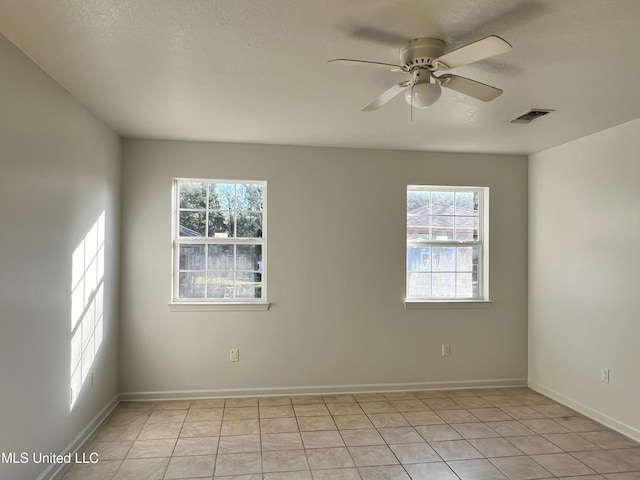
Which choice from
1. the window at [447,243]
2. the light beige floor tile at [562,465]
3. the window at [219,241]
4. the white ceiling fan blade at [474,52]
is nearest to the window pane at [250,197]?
the window at [219,241]

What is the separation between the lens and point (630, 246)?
10.7ft

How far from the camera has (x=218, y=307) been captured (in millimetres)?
3990

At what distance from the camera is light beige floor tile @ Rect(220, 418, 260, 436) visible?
10.6 ft

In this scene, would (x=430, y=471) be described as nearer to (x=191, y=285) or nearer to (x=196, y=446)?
(x=196, y=446)

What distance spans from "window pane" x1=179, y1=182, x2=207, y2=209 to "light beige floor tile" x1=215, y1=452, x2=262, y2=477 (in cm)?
220

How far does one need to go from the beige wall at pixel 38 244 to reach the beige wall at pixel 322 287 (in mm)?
822

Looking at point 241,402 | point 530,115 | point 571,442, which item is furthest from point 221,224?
point 571,442

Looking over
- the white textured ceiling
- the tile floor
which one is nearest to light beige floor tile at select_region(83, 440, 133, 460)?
the tile floor

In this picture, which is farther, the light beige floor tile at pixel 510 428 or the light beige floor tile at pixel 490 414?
the light beige floor tile at pixel 490 414

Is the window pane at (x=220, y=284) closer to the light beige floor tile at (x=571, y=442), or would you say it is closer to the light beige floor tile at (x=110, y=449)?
the light beige floor tile at (x=110, y=449)

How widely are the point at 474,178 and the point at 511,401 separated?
2.13 metres

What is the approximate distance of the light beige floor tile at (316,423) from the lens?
3330 mm

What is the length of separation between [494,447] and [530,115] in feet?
7.71

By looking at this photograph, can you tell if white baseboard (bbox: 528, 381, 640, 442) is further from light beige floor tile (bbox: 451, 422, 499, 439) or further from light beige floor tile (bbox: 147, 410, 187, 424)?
light beige floor tile (bbox: 147, 410, 187, 424)
